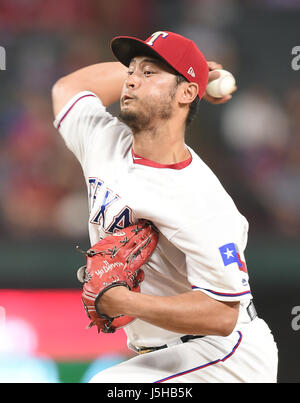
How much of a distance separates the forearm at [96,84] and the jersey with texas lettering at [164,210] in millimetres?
88

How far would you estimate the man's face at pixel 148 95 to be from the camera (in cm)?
218

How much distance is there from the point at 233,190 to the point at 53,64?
6.79 feet

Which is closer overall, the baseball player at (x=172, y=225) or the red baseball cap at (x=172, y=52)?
the baseball player at (x=172, y=225)

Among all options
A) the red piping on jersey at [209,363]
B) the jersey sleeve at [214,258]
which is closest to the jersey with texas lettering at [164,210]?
the jersey sleeve at [214,258]

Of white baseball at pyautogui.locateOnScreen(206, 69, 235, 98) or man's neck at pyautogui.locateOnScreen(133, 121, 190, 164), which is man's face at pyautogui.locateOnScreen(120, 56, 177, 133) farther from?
white baseball at pyautogui.locateOnScreen(206, 69, 235, 98)

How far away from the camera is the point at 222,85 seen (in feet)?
7.86

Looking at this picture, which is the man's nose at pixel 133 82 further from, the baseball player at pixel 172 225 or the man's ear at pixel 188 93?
the man's ear at pixel 188 93

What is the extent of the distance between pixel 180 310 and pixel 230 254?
0.87ft

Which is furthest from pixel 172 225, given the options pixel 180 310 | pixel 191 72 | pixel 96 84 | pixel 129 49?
pixel 96 84

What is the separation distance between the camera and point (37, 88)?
17.8 feet

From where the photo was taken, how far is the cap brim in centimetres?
218

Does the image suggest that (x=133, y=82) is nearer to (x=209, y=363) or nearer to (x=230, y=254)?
(x=230, y=254)

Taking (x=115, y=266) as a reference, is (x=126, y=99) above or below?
above

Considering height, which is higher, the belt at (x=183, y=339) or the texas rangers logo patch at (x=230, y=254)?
the texas rangers logo patch at (x=230, y=254)
